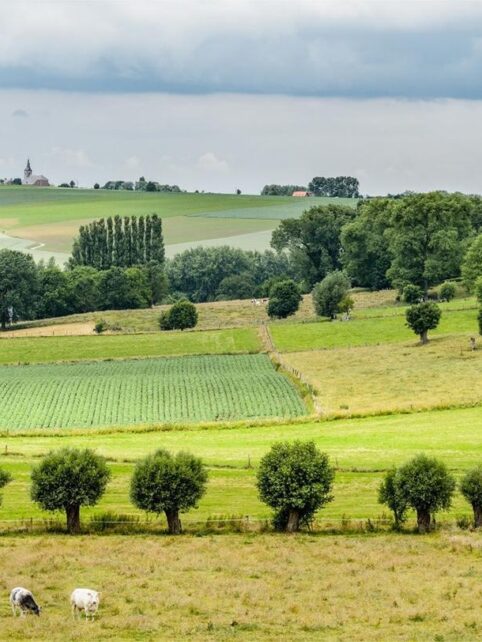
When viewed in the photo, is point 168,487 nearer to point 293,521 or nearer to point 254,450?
point 293,521

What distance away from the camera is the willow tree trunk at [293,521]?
61312mm

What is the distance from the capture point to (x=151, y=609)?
4656cm

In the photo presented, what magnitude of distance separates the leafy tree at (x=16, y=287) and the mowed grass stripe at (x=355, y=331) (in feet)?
139

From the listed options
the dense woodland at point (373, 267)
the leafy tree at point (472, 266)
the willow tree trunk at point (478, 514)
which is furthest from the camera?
the dense woodland at point (373, 267)

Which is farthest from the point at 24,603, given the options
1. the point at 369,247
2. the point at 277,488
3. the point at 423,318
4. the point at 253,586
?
the point at 369,247

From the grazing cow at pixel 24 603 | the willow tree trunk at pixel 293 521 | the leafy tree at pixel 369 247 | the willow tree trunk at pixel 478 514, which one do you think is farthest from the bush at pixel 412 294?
the grazing cow at pixel 24 603

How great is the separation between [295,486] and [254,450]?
17.6 meters

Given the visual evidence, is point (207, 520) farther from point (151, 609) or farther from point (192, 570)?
point (151, 609)

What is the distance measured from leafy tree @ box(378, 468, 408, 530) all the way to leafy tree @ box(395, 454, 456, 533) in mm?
172

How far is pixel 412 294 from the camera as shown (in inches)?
6107

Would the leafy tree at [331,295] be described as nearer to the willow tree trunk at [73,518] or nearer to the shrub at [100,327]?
the shrub at [100,327]

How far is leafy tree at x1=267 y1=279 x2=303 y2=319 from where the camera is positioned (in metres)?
156

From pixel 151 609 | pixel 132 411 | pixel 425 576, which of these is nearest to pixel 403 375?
pixel 132 411

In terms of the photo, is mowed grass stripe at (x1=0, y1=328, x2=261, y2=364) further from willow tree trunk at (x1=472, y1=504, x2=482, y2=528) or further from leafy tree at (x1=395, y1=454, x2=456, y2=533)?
willow tree trunk at (x1=472, y1=504, x2=482, y2=528)
